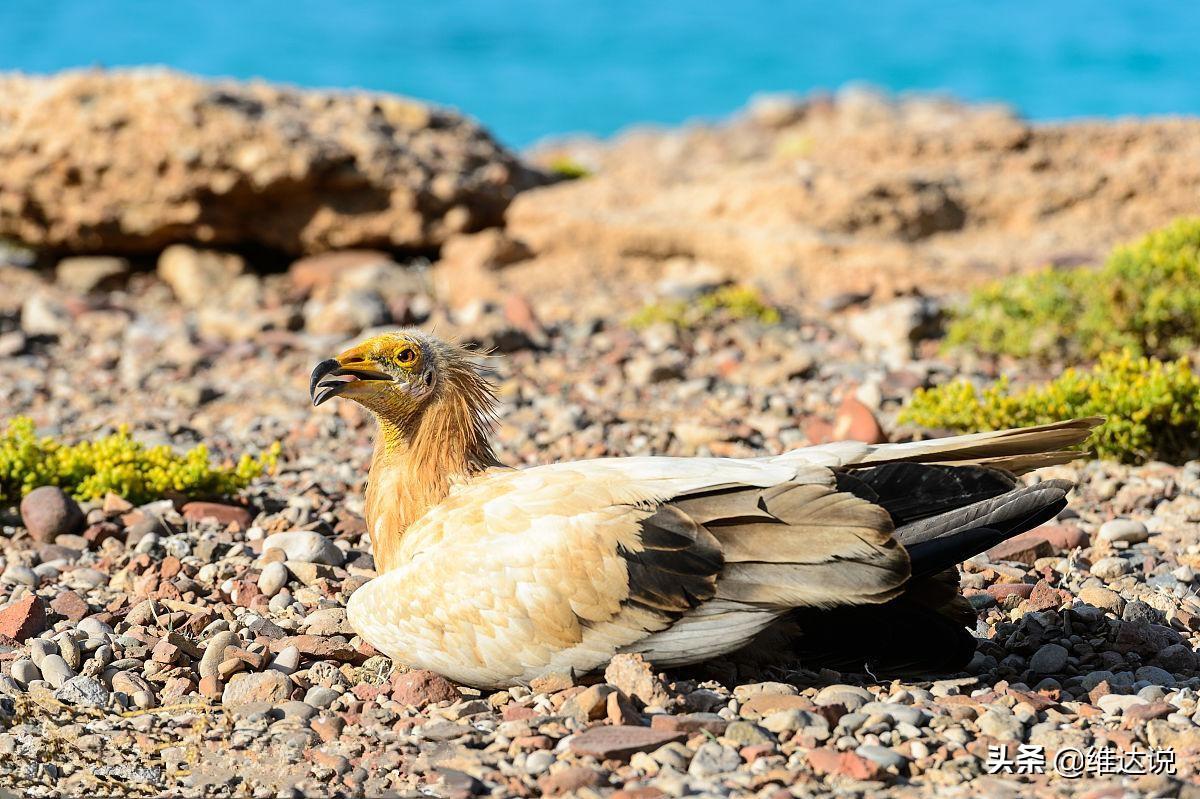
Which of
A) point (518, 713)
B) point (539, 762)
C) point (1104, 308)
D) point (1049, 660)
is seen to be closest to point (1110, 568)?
point (1049, 660)

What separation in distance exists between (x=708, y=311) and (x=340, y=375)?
5.28 m

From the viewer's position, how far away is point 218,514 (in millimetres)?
6141

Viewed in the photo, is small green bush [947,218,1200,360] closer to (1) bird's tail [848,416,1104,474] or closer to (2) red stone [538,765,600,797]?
(1) bird's tail [848,416,1104,474]

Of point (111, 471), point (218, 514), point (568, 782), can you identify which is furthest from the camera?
point (111, 471)

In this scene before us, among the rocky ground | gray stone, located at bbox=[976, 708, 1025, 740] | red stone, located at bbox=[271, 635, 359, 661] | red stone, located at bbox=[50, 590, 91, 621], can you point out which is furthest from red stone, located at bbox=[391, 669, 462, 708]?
gray stone, located at bbox=[976, 708, 1025, 740]

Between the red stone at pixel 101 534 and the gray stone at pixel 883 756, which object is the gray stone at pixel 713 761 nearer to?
the gray stone at pixel 883 756

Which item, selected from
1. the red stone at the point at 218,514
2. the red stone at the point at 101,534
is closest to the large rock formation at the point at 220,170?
the red stone at the point at 218,514

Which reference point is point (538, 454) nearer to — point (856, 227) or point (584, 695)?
point (584, 695)

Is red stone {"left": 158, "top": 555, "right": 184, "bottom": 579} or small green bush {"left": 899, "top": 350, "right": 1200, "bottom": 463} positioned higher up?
small green bush {"left": 899, "top": 350, "right": 1200, "bottom": 463}

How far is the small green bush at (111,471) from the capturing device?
622 centimetres

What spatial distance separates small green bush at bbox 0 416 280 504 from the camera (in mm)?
6219

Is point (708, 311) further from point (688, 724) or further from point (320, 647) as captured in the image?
point (688, 724)

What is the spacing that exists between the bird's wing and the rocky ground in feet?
0.60

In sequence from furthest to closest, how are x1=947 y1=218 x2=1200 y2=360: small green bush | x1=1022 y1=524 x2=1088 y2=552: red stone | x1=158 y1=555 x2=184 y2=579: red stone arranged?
x1=947 y1=218 x2=1200 y2=360: small green bush → x1=1022 y1=524 x2=1088 y2=552: red stone → x1=158 y1=555 x2=184 y2=579: red stone
